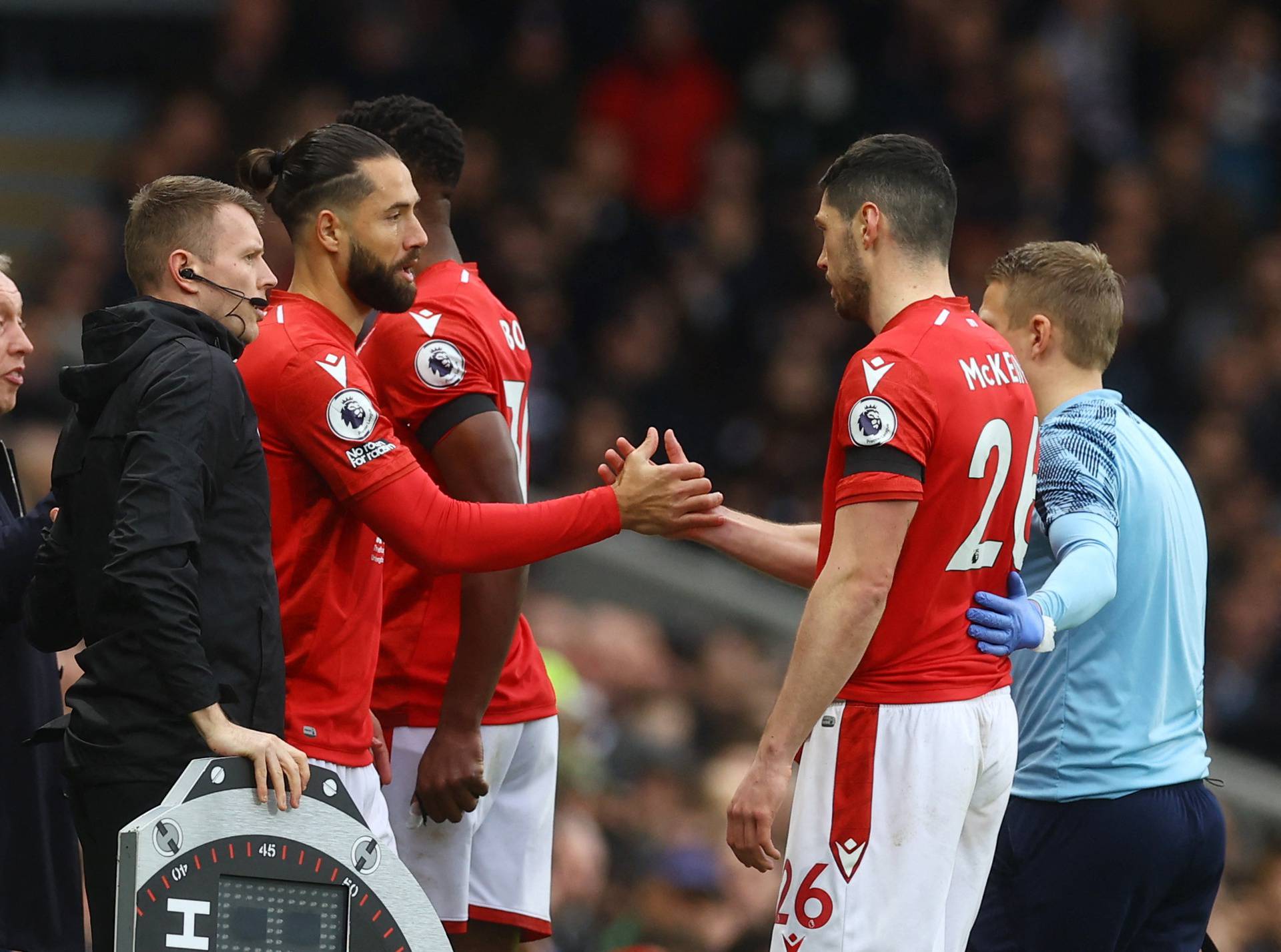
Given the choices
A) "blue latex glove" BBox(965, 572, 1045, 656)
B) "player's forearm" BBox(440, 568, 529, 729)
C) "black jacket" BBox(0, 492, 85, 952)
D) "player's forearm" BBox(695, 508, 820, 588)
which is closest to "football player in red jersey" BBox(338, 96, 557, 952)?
"player's forearm" BBox(440, 568, 529, 729)

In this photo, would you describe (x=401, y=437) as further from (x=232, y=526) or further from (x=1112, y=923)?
(x=1112, y=923)

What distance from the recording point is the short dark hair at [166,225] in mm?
4008

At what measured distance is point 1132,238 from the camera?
11.1 m

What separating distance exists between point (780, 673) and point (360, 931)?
6.45 m

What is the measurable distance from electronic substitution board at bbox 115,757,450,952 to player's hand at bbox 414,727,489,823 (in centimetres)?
79

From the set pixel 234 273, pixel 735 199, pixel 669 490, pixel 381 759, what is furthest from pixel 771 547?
pixel 735 199

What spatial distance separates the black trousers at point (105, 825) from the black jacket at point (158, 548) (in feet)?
0.09

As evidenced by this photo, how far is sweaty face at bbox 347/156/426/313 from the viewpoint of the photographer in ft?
14.2

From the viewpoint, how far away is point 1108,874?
442 cm

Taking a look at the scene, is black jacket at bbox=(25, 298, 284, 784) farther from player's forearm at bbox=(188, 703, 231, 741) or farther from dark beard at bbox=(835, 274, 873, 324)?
dark beard at bbox=(835, 274, 873, 324)

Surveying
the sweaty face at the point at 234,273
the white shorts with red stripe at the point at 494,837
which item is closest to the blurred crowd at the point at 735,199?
the white shorts with red stripe at the point at 494,837

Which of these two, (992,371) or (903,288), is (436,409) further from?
(992,371)

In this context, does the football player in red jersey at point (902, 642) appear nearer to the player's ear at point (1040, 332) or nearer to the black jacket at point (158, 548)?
the player's ear at point (1040, 332)

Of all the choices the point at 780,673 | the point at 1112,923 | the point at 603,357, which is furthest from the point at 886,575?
the point at 603,357
